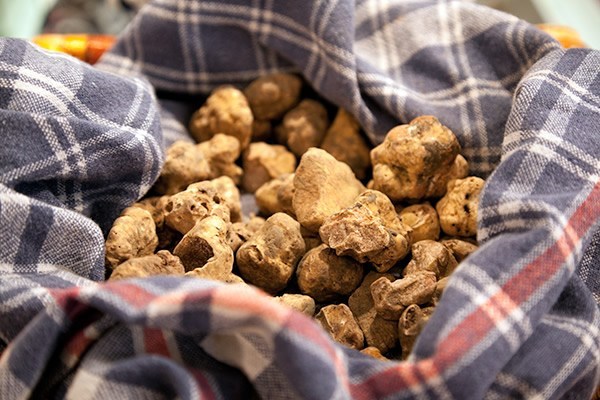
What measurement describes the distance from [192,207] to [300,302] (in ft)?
0.59

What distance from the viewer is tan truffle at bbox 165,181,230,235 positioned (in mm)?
803

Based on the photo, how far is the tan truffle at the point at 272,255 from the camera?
0.78 m

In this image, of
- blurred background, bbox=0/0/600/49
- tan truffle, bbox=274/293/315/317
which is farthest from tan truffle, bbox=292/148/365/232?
blurred background, bbox=0/0/600/49

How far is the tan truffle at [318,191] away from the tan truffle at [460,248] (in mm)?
135

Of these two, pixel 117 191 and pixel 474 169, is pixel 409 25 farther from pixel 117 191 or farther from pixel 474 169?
pixel 117 191

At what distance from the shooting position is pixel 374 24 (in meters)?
1.02

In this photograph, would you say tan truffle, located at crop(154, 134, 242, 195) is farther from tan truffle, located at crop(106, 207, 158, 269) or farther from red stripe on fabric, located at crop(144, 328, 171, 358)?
red stripe on fabric, located at crop(144, 328, 171, 358)

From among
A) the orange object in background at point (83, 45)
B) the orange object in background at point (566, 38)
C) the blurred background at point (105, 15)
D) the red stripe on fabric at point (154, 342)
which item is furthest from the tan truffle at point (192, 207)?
the blurred background at point (105, 15)

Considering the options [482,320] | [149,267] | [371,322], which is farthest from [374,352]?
[149,267]

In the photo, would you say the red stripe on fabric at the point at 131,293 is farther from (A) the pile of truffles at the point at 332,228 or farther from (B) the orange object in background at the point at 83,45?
(B) the orange object in background at the point at 83,45

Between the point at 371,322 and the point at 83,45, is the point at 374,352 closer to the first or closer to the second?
the point at 371,322

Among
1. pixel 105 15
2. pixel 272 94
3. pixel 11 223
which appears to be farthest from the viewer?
pixel 105 15

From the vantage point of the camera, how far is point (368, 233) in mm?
737

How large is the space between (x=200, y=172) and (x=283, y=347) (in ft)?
1.36
